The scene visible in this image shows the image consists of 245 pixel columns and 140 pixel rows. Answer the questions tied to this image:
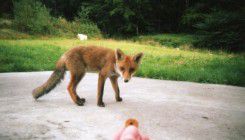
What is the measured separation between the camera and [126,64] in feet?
17.6

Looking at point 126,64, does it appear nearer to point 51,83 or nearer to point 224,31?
point 51,83

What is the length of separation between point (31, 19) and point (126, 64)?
24.2 m

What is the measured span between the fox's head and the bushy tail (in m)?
1.09

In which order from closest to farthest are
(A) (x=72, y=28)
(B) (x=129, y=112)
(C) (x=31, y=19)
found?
1. (B) (x=129, y=112)
2. (C) (x=31, y=19)
3. (A) (x=72, y=28)

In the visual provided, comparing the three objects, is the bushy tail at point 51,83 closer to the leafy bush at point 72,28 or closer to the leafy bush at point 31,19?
the leafy bush at point 31,19

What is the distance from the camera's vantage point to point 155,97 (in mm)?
6512

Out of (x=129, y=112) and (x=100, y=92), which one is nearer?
(x=129, y=112)

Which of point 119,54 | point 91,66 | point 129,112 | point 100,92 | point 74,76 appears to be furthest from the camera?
point 91,66

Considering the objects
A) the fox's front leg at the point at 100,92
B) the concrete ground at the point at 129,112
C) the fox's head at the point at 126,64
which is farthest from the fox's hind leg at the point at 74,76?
the fox's head at the point at 126,64

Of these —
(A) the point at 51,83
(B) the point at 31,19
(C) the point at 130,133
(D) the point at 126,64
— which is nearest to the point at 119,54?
(D) the point at 126,64

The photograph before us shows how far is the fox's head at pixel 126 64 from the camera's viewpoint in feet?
17.5

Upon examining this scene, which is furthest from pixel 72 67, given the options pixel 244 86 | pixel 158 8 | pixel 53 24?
Answer: pixel 158 8

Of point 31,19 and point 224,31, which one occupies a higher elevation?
point 31,19

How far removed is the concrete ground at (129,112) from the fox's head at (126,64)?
1.96ft
